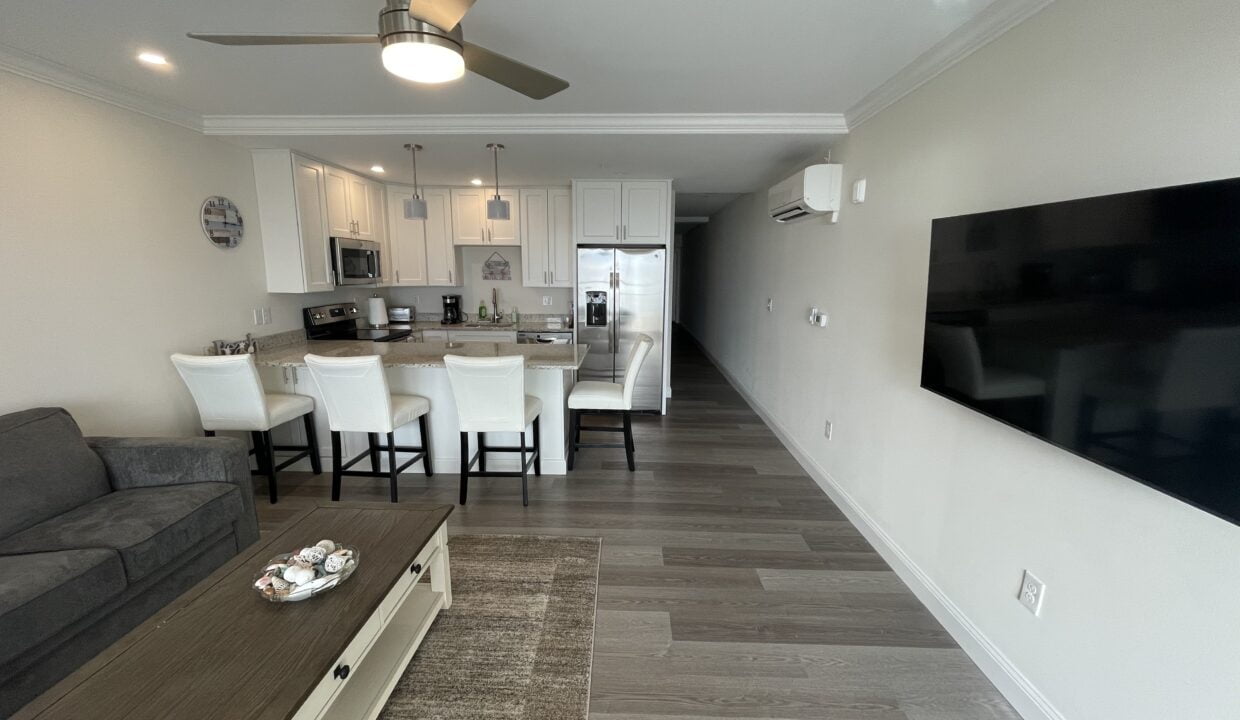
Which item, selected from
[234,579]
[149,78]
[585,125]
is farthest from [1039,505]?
[149,78]

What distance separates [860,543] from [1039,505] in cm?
122

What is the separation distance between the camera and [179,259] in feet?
9.99

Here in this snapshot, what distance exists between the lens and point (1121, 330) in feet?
4.12

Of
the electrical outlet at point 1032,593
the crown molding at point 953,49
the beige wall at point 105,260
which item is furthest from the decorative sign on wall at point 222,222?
the electrical outlet at point 1032,593

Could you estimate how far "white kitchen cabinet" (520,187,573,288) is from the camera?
17.3 ft

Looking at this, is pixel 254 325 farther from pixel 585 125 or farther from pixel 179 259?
pixel 585 125

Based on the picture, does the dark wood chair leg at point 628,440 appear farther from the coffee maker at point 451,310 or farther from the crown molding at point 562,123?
the coffee maker at point 451,310

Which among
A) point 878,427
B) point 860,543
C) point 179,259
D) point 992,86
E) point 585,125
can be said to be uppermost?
point 585,125

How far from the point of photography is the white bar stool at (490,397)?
280 cm

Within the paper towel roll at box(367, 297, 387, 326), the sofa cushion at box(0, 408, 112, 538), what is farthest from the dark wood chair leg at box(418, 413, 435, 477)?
the paper towel roll at box(367, 297, 387, 326)

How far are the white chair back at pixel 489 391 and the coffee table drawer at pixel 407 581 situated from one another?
3.40 ft

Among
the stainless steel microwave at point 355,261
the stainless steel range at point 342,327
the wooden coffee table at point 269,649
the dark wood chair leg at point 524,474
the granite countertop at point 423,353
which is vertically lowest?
the dark wood chair leg at point 524,474

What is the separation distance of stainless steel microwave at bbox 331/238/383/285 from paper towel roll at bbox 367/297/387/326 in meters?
0.30

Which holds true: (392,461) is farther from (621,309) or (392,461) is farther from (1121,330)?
(1121,330)
